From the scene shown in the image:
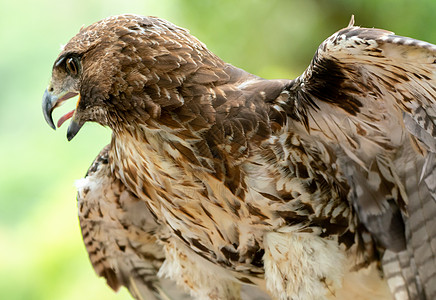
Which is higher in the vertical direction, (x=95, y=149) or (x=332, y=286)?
(x=332, y=286)

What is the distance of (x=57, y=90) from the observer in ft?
7.18

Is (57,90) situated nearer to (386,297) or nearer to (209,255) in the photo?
(209,255)

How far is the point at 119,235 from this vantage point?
108 inches

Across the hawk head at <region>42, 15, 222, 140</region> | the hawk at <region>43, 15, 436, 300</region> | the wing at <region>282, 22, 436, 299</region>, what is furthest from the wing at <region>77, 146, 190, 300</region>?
the wing at <region>282, 22, 436, 299</region>

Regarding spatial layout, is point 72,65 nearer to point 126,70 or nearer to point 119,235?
point 126,70

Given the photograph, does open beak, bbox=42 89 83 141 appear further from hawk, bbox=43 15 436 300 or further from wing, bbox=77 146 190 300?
wing, bbox=77 146 190 300

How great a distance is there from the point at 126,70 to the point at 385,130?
2.60 feet

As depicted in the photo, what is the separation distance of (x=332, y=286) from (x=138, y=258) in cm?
92

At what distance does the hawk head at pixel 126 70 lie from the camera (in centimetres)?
204

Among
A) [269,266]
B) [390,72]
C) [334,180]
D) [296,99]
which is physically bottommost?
[269,266]

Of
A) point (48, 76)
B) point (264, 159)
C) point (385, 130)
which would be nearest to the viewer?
point (385, 130)

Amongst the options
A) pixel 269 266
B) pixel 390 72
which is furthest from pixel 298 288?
pixel 390 72

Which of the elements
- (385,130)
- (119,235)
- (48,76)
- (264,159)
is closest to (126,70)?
(264,159)

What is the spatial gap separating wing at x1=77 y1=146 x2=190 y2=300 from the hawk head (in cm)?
48
